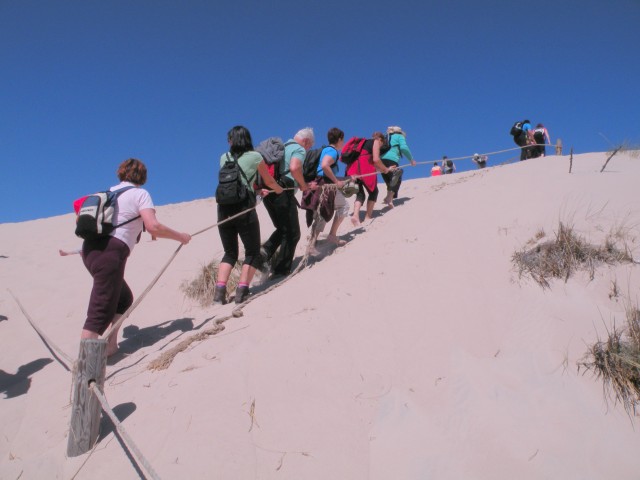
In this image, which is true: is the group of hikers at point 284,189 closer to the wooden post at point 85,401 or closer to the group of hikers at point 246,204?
the group of hikers at point 246,204

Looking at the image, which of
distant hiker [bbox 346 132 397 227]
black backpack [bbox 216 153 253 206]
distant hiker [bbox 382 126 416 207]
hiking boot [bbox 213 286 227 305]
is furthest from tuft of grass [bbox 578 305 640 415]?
distant hiker [bbox 382 126 416 207]

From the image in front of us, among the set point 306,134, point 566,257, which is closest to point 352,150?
point 306,134

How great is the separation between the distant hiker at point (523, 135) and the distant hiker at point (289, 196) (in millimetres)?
7104

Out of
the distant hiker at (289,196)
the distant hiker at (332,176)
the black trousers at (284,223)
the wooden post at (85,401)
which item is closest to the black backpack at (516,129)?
the distant hiker at (332,176)

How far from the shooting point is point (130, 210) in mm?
2701

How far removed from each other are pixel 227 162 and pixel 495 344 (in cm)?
263

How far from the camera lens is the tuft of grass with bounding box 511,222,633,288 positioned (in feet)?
8.95

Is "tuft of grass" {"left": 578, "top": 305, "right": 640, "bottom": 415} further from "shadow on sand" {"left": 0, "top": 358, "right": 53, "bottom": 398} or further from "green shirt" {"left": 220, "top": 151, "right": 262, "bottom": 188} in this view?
"shadow on sand" {"left": 0, "top": 358, "right": 53, "bottom": 398}

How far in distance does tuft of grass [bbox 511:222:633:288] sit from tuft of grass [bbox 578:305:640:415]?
1.85 ft

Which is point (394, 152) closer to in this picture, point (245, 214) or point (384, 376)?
point (245, 214)

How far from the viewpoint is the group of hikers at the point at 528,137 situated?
910 cm

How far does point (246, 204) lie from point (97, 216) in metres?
1.27

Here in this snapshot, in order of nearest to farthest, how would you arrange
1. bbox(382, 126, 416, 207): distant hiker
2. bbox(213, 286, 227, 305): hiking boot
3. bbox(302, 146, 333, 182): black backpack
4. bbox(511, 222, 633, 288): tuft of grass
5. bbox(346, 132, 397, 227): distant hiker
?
bbox(511, 222, 633, 288): tuft of grass < bbox(213, 286, 227, 305): hiking boot < bbox(302, 146, 333, 182): black backpack < bbox(346, 132, 397, 227): distant hiker < bbox(382, 126, 416, 207): distant hiker

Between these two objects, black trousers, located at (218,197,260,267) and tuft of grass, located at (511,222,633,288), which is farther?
black trousers, located at (218,197,260,267)
